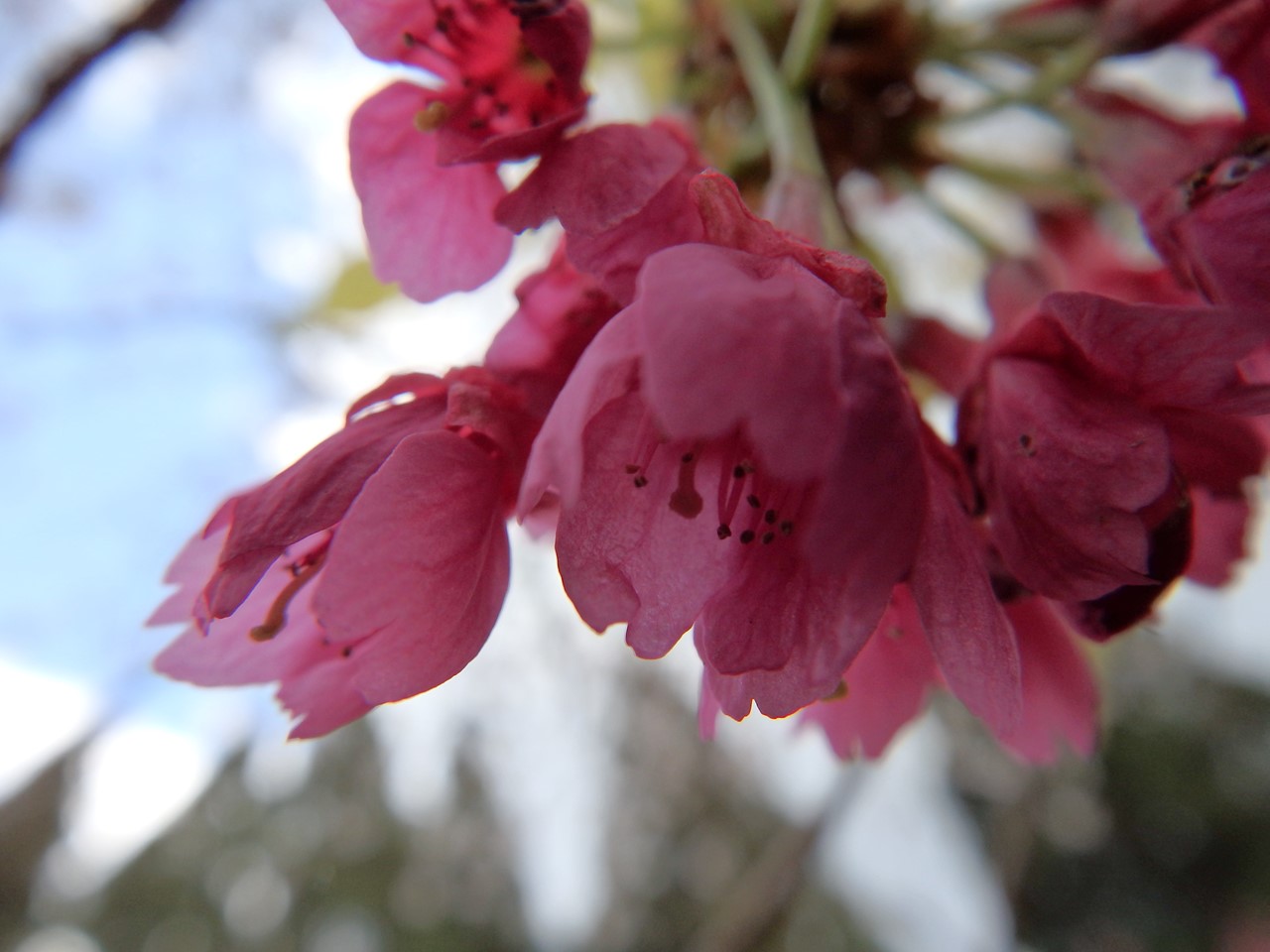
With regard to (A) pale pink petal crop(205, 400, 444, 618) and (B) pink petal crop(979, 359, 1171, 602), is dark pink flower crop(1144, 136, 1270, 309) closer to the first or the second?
(B) pink petal crop(979, 359, 1171, 602)

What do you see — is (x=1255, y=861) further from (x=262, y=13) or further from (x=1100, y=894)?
(x=262, y=13)

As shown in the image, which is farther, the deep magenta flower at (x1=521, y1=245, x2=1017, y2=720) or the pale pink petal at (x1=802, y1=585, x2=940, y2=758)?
the pale pink petal at (x1=802, y1=585, x2=940, y2=758)

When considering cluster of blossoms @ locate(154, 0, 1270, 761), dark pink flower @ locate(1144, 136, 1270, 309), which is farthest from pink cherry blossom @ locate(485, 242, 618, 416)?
dark pink flower @ locate(1144, 136, 1270, 309)

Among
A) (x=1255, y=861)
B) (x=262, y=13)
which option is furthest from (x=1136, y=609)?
(x=1255, y=861)

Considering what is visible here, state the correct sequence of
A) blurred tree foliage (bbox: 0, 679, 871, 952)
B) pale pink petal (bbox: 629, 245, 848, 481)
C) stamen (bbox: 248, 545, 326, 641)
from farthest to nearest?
blurred tree foliage (bbox: 0, 679, 871, 952) → stamen (bbox: 248, 545, 326, 641) → pale pink petal (bbox: 629, 245, 848, 481)

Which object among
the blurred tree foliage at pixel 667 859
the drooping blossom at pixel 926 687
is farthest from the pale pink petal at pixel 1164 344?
the blurred tree foliage at pixel 667 859

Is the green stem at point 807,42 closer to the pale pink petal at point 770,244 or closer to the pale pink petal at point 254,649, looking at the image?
the pale pink petal at point 770,244

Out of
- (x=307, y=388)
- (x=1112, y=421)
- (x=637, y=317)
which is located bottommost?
(x=307, y=388)

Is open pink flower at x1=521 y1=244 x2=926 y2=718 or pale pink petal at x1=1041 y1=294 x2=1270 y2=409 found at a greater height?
open pink flower at x1=521 y1=244 x2=926 y2=718
